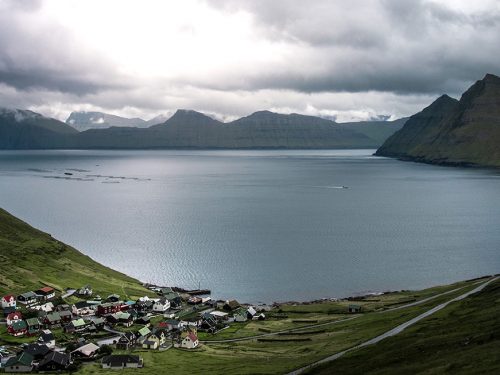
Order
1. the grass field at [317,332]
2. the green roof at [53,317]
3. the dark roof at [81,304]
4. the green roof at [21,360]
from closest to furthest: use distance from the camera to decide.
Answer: the grass field at [317,332] < the green roof at [21,360] < the green roof at [53,317] < the dark roof at [81,304]

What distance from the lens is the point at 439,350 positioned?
2127 inches

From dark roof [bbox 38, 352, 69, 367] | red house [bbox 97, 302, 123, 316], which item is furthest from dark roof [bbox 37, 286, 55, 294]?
dark roof [bbox 38, 352, 69, 367]

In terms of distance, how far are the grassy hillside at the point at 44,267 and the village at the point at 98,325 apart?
209 inches

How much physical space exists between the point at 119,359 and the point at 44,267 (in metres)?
59.4

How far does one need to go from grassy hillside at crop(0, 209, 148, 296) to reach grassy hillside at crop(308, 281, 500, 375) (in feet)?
208

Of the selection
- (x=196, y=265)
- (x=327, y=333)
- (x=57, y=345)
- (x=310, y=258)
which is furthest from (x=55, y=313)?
(x=310, y=258)

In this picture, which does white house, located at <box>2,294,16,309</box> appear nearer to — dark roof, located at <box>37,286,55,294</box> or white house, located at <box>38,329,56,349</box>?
dark roof, located at <box>37,286,55,294</box>

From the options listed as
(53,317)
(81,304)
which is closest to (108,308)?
(81,304)

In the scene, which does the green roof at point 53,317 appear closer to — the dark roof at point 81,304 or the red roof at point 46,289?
the dark roof at point 81,304

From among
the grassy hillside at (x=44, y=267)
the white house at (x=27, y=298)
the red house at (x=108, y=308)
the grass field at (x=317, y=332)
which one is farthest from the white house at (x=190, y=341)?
the white house at (x=27, y=298)

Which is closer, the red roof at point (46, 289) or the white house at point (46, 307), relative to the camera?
the white house at point (46, 307)

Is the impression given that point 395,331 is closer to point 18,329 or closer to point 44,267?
point 18,329

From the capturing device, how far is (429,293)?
110m

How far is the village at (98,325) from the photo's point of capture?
7219 cm
